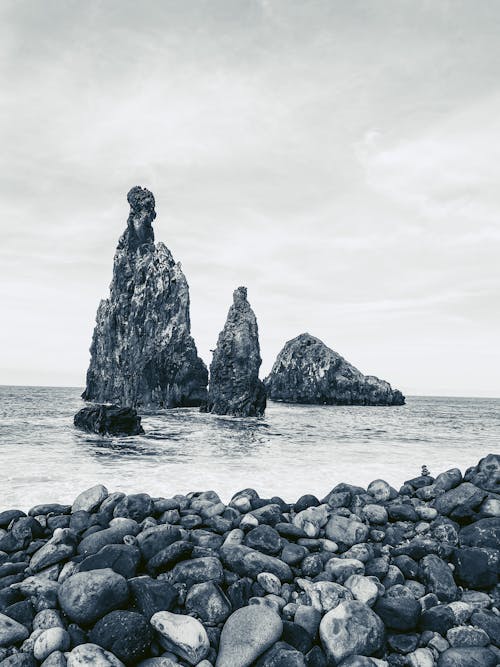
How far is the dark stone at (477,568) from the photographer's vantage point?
6.26 m

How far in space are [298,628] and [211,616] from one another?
3.35 ft

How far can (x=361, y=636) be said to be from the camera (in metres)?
4.93

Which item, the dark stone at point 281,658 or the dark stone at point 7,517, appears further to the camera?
the dark stone at point 7,517

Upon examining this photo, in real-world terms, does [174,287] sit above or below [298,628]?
above

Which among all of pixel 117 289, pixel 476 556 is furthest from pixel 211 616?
pixel 117 289

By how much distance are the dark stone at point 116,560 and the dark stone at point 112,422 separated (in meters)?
23.1

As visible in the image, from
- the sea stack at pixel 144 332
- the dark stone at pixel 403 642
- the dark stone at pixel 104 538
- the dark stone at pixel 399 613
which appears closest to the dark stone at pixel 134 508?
the dark stone at pixel 104 538

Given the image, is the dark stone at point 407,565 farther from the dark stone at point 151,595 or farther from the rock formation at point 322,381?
the rock formation at point 322,381

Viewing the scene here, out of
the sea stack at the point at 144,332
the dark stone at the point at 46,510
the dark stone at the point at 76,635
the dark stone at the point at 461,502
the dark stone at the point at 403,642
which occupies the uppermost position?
the sea stack at the point at 144,332

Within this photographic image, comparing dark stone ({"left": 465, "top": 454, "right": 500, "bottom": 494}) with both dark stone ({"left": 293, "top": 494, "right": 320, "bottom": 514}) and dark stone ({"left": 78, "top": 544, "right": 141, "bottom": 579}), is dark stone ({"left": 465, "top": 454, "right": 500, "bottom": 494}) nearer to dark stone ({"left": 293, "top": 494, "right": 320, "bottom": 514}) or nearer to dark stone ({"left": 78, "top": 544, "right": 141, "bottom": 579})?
dark stone ({"left": 293, "top": 494, "right": 320, "bottom": 514})

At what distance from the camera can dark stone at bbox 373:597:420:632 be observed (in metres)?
5.30

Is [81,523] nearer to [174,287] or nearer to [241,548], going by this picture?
[241,548]

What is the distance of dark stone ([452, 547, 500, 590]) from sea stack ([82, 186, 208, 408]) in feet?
217

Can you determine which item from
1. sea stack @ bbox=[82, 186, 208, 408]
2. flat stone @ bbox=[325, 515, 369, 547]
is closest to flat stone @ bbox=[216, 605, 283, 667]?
flat stone @ bbox=[325, 515, 369, 547]
